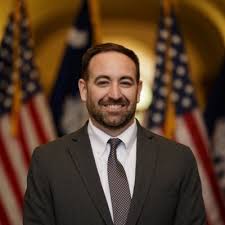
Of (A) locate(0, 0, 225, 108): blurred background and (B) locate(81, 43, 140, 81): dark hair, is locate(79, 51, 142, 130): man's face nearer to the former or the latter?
(B) locate(81, 43, 140, 81): dark hair

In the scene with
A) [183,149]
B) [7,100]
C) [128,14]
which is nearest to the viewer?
[183,149]

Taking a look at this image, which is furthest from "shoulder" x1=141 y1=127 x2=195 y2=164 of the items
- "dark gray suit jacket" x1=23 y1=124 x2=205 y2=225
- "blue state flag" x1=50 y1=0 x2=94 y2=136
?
"blue state flag" x1=50 y1=0 x2=94 y2=136

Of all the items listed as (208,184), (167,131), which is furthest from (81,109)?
(208,184)

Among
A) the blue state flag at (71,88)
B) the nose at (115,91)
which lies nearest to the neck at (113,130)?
the nose at (115,91)

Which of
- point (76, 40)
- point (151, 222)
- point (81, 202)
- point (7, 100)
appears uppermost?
point (76, 40)

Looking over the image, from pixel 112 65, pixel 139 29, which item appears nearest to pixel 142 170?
pixel 112 65

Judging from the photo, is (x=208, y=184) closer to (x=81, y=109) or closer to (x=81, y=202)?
(x=81, y=109)

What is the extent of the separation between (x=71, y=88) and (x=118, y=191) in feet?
6.33

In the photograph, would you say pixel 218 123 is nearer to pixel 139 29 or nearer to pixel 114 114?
pixel 139 29

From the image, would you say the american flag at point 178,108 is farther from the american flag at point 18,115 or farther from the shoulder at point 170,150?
the shoulder at point 170,150

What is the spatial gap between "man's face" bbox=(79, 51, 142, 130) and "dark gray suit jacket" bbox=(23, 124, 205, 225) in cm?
11

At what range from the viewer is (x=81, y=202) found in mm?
1561

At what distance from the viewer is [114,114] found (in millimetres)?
1585

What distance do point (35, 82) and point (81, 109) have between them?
13.1 inches
